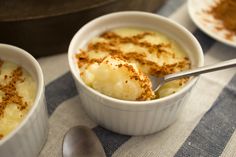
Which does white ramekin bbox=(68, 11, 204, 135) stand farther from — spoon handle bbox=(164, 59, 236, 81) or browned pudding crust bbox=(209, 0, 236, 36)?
browned pudding crust bbox=(209, 0, 236, 36)

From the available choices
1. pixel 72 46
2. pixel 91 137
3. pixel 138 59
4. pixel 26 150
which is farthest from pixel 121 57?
pixel 26 150

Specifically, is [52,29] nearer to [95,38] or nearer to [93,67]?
[95,38]

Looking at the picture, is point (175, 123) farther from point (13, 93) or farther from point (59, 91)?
point (13, 93)

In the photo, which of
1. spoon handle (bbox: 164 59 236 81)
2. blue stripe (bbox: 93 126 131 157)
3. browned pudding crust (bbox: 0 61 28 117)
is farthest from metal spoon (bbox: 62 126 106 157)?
spoon handle (bbox: 164 59 236 81)

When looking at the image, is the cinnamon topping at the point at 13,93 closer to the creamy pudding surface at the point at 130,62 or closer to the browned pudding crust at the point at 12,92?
the browned pudding crust at the point at 12,92

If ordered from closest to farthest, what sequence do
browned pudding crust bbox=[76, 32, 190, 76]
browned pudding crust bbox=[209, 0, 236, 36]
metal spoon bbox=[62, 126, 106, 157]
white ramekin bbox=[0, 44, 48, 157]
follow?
1. white ramekin bbox=[0, 44, 48, 157]
2. metal spoon bbox=[62, 126, 106, 157]
3. browned pudding crust bbox=[76, 32, 190, 76]
4. browned pudding crust bbox=[209, 0, 236, 36]

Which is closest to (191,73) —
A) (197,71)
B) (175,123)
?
(197,71)

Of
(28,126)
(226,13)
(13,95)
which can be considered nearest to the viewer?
(28,126)
